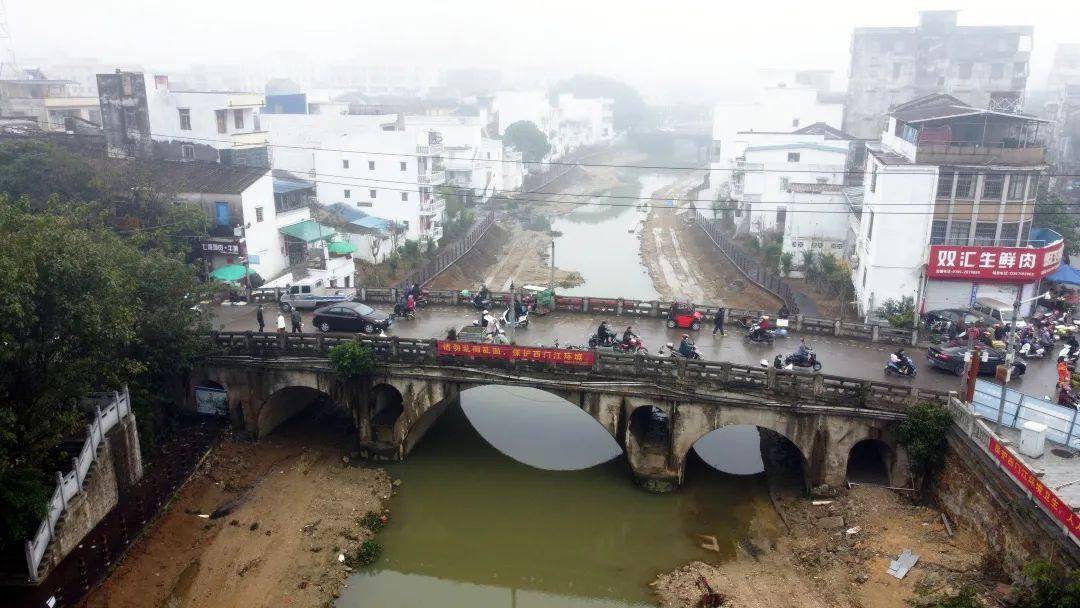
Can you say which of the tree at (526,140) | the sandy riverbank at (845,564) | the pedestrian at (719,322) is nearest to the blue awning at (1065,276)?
the pedestrian at (719,322)

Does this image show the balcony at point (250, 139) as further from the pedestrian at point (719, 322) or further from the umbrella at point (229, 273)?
the pedestrian at point (719, 322)

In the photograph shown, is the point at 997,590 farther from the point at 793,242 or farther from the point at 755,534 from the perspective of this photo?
the point at 793,242

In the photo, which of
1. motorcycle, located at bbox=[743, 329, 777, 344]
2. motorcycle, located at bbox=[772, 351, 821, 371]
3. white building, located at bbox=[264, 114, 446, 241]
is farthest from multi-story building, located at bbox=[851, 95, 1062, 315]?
white building, located at bbox=[264, 114, 446, 241]

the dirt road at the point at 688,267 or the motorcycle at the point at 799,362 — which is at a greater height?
the motorcycle at the point at 799,362

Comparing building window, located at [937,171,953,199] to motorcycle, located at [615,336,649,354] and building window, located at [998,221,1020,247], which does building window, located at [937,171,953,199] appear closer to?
building window, located at [998,221,1020,247]

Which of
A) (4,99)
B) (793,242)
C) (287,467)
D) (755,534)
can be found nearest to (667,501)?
(755,534)

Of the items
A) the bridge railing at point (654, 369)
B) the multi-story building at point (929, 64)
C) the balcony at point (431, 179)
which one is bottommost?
the bridge railing at point (654, 369)

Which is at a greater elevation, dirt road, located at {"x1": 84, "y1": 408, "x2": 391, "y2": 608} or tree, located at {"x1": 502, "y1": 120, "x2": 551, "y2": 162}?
tree, located at {"x1": 502, "y1": 120, "x2": 551, "y2": 162}
